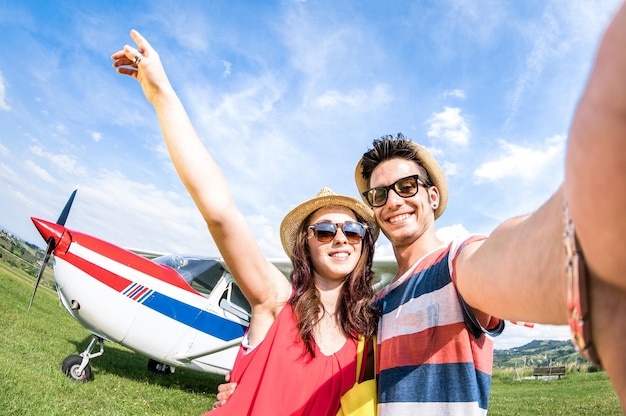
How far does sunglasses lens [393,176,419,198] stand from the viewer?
1.82 meters

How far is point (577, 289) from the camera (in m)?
0.44

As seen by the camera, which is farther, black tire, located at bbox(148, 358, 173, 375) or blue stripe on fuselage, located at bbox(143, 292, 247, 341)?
black tire, located at bbox(148, 358, 173, 375)

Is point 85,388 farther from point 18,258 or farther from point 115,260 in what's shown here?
point 18,258

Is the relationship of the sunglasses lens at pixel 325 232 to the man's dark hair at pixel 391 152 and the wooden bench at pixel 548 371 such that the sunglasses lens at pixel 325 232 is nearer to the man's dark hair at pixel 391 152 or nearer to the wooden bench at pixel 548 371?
the man's dark hair at pixel 391 152

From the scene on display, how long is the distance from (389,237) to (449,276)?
0.57 m

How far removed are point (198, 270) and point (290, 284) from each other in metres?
5.37

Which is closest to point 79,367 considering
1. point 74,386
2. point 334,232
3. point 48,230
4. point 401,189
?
point 74,386

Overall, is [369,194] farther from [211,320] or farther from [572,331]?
[211,320]

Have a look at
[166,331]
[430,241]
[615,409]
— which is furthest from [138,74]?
[615,409]

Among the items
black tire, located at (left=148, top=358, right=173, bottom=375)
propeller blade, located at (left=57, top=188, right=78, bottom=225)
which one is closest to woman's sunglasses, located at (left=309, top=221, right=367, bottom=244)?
propeller blade, located at (left=57, top=188, right=78, bottom=225)

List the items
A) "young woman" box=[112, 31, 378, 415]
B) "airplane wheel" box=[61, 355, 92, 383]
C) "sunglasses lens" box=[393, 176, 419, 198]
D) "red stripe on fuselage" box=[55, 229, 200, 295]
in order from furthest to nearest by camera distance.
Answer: "airplane wheel" box=[61, 355, 92, 383] < "red stripe on fuselage" box=[55, 229, 200, 295] < "sunglasses lens" box=[393, 176, 419, 198] < "young woman" box=[112, 31, 378, 415]

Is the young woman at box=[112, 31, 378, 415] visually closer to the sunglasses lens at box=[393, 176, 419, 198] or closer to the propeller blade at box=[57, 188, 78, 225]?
the sunglasses lens at box=[393, 176, 419, 198]

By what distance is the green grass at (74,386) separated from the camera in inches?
185

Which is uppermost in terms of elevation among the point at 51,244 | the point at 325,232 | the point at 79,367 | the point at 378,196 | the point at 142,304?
the point at 51,244
